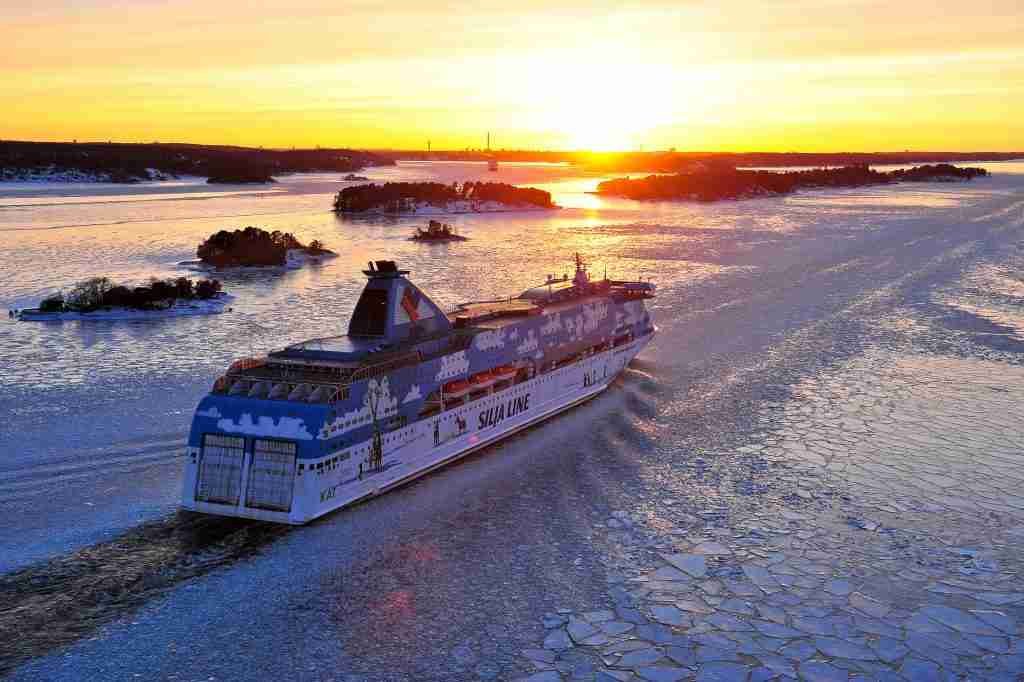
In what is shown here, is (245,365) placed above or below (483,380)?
above

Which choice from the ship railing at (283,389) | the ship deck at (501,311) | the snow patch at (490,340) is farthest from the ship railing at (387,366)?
the ship deck at (501,311)

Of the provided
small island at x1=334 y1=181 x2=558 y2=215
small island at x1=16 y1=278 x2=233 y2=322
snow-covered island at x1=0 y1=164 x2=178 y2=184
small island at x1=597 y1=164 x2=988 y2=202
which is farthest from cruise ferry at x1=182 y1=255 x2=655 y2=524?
snow-covered island at x1=0 y1=164 x2=178 y2=184

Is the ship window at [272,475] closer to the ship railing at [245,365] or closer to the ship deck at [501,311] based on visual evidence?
the ship railing at [245,365]

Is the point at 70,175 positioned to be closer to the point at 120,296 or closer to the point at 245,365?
the point at 120,296

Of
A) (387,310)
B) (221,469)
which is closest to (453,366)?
(387,310)

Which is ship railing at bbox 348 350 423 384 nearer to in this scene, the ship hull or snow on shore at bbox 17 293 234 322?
the ship hull

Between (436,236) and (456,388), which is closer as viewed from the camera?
(456,388)

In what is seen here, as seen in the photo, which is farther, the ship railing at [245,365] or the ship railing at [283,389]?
the ship railing at [245,365]
